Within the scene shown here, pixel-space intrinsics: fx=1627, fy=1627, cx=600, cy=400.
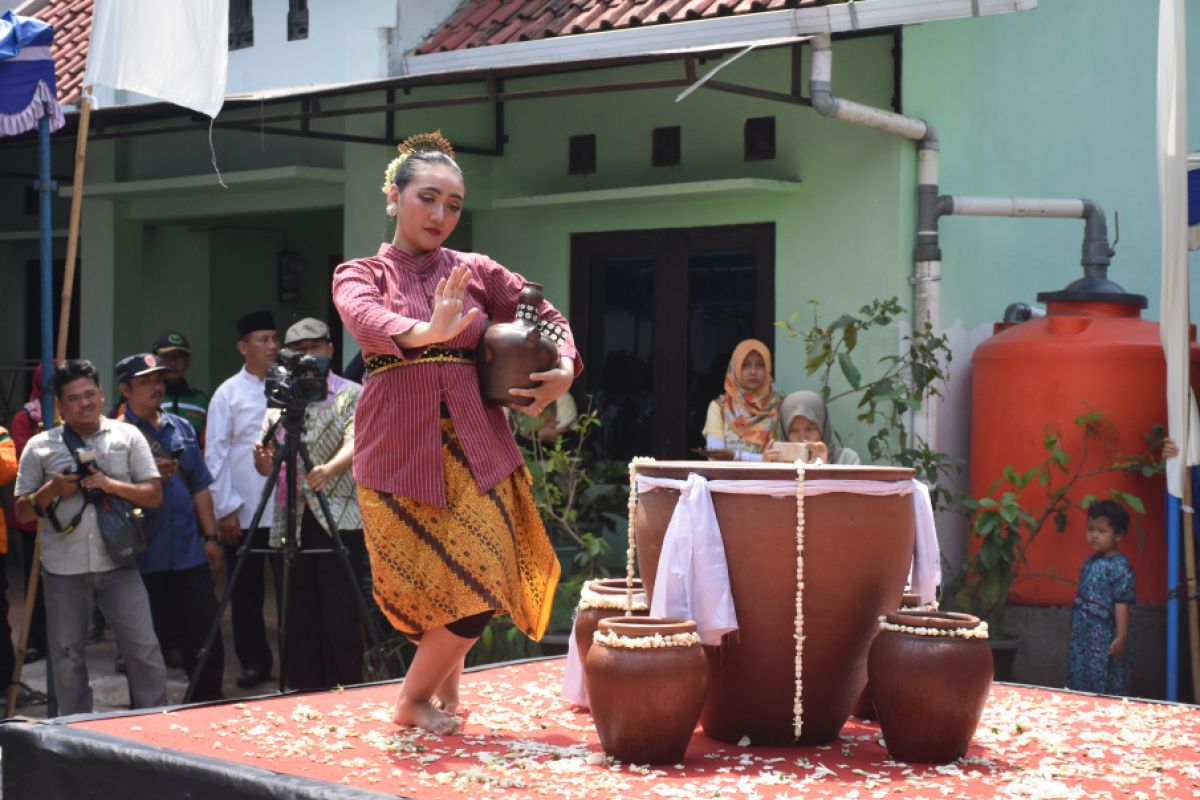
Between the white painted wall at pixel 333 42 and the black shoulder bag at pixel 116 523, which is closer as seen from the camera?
the black shoulder bag at pixel 116 523

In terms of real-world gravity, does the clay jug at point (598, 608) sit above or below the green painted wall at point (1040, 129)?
below

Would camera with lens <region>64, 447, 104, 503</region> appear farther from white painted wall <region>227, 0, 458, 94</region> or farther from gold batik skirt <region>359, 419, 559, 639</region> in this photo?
white painted wall <region>227, 0, 458, 94</region>

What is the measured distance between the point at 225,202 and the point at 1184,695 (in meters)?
6.38

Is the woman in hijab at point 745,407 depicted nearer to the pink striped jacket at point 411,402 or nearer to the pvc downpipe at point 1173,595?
the pvc downpipe at point 1173,595

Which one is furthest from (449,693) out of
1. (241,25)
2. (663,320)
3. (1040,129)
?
(241,25)

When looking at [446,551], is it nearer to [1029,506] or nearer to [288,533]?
[288,533]

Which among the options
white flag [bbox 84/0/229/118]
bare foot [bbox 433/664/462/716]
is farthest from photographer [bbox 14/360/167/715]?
bare foot [bbox 433/664/462/716]

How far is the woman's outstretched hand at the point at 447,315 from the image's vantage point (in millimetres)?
4246

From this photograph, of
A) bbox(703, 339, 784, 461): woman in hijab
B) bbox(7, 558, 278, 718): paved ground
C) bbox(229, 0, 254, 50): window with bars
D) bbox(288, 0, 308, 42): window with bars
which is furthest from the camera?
bbox(229, 0, 254, 50): window with bars

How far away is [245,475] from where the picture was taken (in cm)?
741

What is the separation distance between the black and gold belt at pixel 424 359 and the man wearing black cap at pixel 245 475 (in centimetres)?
281

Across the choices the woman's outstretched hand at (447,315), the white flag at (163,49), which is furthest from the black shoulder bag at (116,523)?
the woman's outstretched hand at (447,315)

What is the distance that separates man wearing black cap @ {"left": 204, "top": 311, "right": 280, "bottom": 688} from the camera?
7.31 meters

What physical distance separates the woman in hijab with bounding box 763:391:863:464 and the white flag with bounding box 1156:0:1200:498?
4.25 feet
